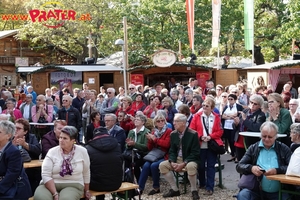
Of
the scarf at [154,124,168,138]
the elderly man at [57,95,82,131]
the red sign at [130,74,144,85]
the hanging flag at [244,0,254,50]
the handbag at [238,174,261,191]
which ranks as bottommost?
the handbag at [238,174,261,191]

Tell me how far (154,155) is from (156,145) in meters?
0.20

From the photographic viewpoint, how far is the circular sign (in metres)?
18.7

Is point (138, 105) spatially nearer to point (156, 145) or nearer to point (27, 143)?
point (156, 145)

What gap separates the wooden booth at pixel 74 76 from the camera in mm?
21688

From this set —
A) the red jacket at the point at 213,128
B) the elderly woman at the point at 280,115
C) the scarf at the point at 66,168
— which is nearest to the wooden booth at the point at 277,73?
the red jacket at the point at 213,128

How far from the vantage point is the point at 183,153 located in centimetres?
725

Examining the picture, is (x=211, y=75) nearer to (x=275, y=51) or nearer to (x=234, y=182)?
(x=275, y=51)

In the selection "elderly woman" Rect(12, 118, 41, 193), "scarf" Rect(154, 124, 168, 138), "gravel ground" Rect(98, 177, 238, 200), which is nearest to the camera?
"elderly woman" Rect(12, 118, 41, 193)

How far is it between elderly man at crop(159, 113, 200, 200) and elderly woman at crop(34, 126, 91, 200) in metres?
2.10

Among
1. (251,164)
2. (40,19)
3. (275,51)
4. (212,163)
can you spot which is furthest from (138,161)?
(40,19)

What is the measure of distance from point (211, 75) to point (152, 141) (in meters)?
14.0

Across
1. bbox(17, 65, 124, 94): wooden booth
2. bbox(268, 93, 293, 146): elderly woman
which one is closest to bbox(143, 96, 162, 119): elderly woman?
bbox(268, 93, 293, 146): elderly woman

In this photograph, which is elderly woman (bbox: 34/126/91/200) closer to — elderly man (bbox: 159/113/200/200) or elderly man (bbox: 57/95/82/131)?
elderly man (bbox: 159/113/200/200)

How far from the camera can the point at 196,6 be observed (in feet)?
92.7
